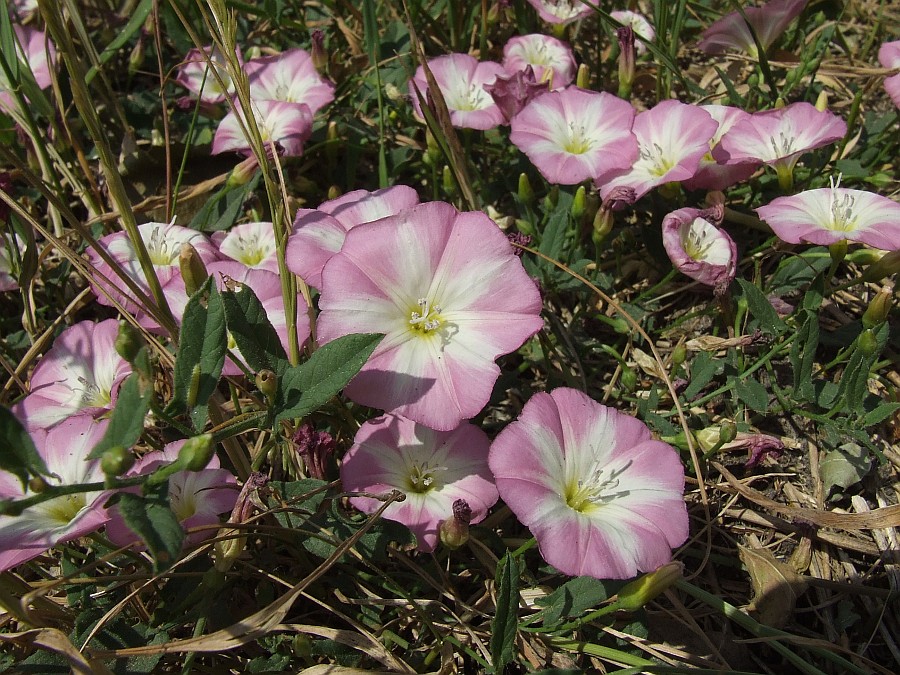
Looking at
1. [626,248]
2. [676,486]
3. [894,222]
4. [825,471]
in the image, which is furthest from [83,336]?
[894,222]

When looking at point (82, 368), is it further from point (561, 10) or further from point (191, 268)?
point (561, 10)

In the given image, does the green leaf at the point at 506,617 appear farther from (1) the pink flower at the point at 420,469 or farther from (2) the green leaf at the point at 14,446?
(2) the green leaf at the point at 14,446

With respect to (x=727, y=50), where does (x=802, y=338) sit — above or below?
below

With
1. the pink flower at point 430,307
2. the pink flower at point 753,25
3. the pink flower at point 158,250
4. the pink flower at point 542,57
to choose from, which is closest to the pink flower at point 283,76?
the pink flower at point 542,57

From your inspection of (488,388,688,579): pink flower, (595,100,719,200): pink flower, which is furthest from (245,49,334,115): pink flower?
(488,388,688,579): pink flower

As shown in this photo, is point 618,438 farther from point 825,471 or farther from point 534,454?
point 825,471

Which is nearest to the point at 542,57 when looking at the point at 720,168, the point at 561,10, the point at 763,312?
the point at 561,10
